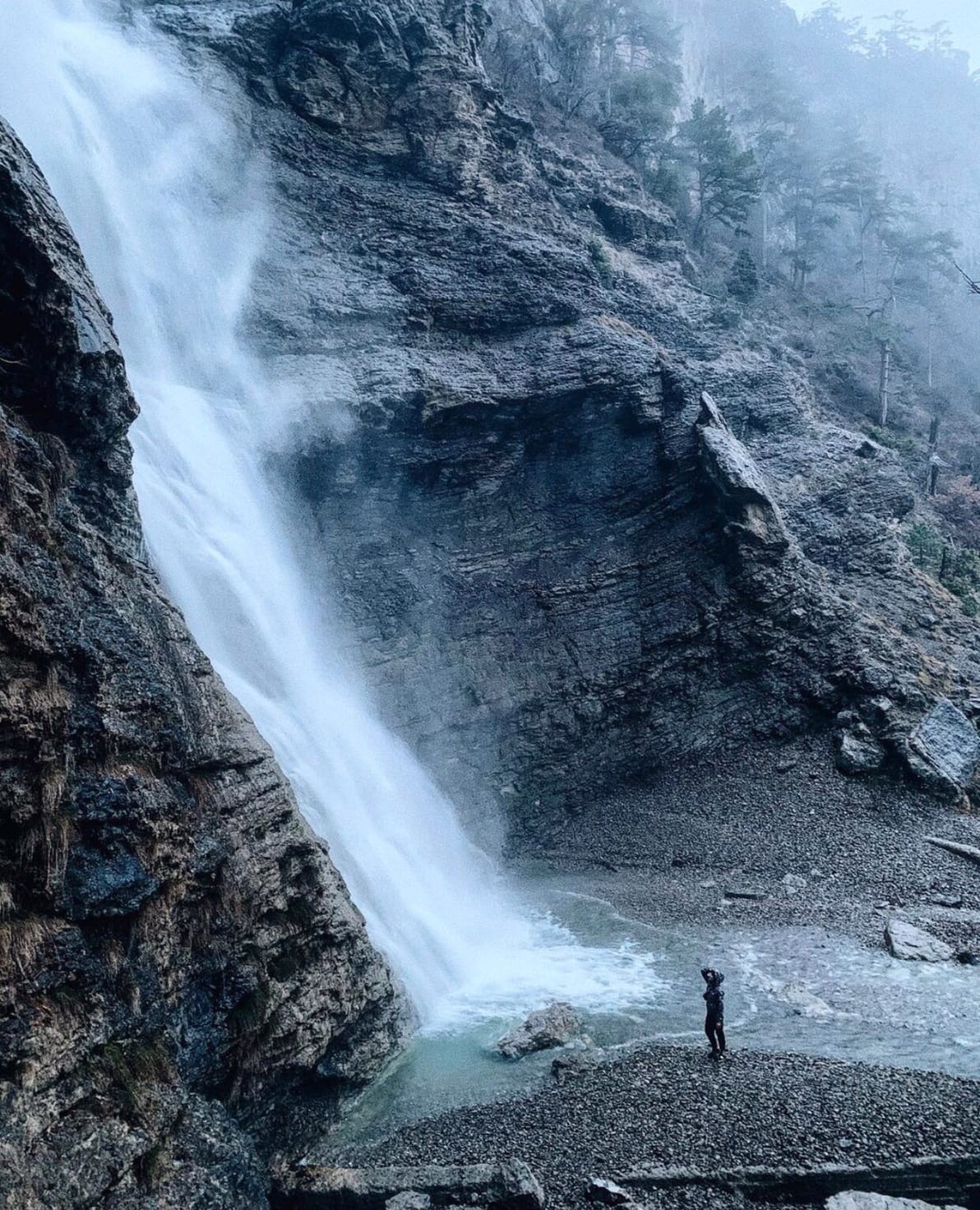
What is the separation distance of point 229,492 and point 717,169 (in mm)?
32314

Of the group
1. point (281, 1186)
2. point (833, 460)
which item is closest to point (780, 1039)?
point (281, 1186)

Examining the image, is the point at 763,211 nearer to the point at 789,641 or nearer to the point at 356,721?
the point at 789,641

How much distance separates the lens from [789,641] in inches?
931

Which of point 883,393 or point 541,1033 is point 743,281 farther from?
point 541,1033

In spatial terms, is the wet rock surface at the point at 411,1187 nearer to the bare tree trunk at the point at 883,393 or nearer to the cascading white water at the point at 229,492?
the cascading white water at the point at 229,492

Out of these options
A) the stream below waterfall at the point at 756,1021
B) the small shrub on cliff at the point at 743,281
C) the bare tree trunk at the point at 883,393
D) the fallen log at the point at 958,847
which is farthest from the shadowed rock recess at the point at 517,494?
the small shrub on cliff at the point at 743,281

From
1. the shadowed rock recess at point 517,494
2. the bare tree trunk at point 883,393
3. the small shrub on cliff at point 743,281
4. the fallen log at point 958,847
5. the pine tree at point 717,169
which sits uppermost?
the pine tree at point 717,169

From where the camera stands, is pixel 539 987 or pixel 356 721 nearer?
pixel 539 987

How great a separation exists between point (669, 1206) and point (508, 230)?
25.8 metres

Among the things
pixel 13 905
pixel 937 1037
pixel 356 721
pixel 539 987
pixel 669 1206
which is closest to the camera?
pixel 13 905

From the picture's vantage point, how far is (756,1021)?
1205cm

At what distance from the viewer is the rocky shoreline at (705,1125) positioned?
829 cm

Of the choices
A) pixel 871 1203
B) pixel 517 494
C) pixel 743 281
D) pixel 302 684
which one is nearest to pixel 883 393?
pixel 743 281

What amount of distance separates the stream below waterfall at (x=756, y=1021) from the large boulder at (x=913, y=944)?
205mm
